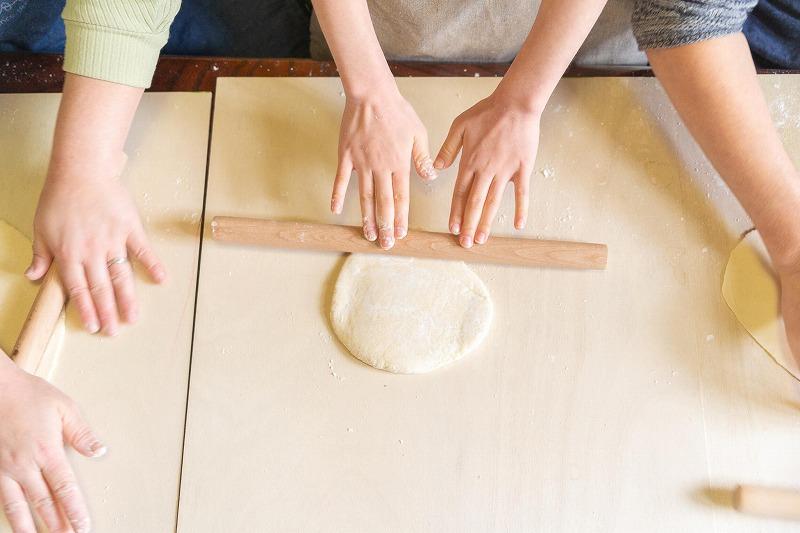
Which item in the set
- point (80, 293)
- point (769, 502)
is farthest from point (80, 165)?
point (769, 502)

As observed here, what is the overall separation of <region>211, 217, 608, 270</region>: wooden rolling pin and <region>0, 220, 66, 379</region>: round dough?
218mm

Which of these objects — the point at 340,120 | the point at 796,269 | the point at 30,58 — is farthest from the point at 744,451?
the point at 30,58

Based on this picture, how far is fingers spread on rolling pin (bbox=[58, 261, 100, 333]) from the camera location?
76 centimetres

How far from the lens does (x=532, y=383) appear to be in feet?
2.41

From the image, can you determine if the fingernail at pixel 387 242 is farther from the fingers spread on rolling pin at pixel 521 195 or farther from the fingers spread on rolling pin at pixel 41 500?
the fingers spread on rolling pin at pixel 41 500

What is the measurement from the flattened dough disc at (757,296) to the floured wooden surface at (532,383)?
0.01 metres

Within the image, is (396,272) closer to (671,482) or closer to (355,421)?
(355,421)

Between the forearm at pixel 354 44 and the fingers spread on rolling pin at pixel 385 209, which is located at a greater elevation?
the forearm at pixel 354 44

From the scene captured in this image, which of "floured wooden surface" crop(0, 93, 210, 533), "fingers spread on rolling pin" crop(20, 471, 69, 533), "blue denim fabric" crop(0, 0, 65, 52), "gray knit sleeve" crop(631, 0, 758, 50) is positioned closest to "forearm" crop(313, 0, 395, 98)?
"floured wooden surface" crop(0, 93, 210, 533)

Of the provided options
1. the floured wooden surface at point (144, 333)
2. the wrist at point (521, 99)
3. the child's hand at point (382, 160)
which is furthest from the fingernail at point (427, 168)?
the floured wooden surface at point (144, 333)

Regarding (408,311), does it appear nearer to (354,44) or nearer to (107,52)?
(354,44)

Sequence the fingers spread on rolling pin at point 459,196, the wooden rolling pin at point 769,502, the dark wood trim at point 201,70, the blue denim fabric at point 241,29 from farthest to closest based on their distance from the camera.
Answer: the blue denim fabric at point 241,29 → the dark wood trim at point 201,70 → the fingers spread on rolling pin at point 459,196 → the wooden rolling pin at point 769,502

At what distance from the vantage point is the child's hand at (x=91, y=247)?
2.50 ft

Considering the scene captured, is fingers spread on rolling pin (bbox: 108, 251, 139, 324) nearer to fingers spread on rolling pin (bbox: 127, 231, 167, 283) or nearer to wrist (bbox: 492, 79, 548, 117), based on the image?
fingers spread on rolling pin (bbox: 127, 231, 167, 283)
